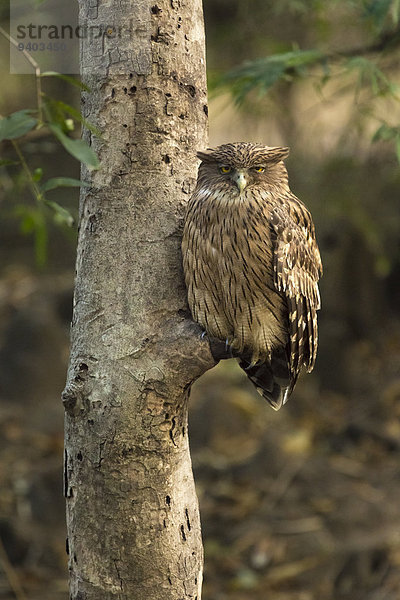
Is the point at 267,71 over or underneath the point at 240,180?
over

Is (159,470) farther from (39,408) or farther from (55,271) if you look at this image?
(55,271)

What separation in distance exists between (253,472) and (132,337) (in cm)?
357

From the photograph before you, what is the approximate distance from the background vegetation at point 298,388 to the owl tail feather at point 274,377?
133 cm

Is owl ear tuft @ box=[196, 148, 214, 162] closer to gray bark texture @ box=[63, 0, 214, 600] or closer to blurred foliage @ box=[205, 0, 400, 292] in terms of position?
gray bark texture @ box=[63, 0, 214, 600]

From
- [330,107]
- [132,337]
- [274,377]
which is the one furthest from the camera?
[330,107]

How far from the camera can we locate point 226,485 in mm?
5215

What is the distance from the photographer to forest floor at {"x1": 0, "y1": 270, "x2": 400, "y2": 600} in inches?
176

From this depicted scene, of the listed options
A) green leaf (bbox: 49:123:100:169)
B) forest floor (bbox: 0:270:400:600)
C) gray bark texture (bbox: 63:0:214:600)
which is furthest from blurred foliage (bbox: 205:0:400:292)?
Result: green leaf (bbox: 49:123:100:169)

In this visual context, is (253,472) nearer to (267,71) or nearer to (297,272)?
(297,272)

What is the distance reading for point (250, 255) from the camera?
7.28 feet

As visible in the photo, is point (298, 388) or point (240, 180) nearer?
point (240, 180)

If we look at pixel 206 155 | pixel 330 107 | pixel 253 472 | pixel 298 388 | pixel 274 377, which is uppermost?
pixel 330 107

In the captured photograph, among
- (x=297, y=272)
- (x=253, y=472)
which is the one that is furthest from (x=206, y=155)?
(x=253, y=472)

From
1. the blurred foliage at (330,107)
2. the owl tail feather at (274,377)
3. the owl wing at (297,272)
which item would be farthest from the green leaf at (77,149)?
the blurred foliage at (330,107)
